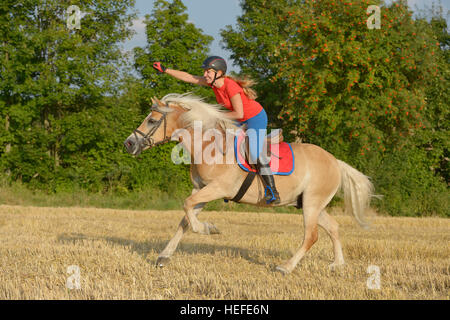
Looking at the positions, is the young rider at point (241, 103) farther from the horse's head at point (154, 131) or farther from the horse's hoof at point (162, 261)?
the horse's hoof at point (162, 261)

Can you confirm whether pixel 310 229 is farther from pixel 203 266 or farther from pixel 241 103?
pixel 241 103

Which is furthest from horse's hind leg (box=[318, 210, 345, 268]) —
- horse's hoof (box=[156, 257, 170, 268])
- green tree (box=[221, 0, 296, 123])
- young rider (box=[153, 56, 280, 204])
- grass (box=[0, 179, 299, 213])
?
green tree (box=[221, 0, 296, 123])

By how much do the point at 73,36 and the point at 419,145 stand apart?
629 inches

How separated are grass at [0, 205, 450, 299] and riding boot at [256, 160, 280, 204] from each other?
40.3 inches

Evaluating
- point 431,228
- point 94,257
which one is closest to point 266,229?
point 431,228

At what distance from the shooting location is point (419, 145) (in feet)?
66.7

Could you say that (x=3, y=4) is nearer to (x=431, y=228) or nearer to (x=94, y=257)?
(x=94, y=257)

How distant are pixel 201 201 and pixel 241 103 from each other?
4.69 feet

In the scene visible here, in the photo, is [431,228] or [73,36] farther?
[73,36]

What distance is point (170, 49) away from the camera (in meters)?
21.8

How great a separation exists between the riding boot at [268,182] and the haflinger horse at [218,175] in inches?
3.6

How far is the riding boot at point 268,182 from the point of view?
20.7ft

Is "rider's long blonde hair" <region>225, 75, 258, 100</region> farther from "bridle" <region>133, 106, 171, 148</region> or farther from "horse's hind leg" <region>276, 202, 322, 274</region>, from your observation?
"horse's hind leg" <region>276, 202, 322, 274</region>

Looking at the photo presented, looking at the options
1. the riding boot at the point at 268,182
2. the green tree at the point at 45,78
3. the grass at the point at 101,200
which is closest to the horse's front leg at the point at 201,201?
the riding boot at the point at 268,182
